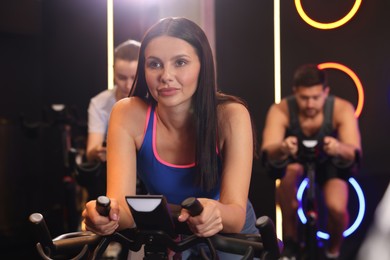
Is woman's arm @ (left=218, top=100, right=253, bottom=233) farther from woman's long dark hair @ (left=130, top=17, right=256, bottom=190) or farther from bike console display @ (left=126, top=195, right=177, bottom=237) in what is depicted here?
bike console display @ (left=126, top=195, right=177, bottom=237)

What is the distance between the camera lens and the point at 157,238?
4.23 ft

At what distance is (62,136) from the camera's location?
4012mm

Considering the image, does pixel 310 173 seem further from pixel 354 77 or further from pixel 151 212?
pixel 151 212

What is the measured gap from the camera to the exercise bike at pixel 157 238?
1.23 metres

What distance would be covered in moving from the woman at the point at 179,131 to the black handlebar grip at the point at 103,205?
1.03 feet

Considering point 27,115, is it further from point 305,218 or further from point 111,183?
point 111,183

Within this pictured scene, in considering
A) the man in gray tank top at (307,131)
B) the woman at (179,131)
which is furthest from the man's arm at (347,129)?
the woman at (179,131)

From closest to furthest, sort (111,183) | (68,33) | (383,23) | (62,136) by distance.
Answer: (111,183)
(383,23)
(68,33)
(62,136)

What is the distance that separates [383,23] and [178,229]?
2.13 meters

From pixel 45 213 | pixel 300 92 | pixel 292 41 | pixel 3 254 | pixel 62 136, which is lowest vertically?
pixel 3 254

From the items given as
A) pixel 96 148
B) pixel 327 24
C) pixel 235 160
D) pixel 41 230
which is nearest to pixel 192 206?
pixel 41 230

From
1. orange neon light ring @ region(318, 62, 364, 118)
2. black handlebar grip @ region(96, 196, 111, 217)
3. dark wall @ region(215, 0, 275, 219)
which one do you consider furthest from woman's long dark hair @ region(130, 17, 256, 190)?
orange neon light ring @ region(318, 62, 364, 118)

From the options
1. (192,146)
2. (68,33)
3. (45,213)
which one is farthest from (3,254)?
(192,146)

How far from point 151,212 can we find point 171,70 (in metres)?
0.60
